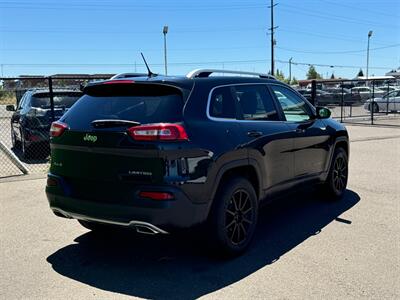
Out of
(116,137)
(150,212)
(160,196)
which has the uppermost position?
(116,137)

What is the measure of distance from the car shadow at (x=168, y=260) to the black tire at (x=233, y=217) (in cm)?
15

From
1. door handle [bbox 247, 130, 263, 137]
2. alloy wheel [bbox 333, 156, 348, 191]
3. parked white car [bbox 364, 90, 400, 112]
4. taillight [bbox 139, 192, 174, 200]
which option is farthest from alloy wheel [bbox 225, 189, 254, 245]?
parked white car [bbox 364, 90, 400, 112]

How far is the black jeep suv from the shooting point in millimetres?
3854

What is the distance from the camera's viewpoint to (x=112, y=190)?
3.99 meters

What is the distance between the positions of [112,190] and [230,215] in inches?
47.0

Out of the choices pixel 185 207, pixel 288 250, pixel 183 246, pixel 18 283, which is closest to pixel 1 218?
pixel 18 283

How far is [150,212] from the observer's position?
150 inches

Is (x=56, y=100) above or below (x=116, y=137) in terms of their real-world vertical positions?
above

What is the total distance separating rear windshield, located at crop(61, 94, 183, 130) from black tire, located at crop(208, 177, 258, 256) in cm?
89

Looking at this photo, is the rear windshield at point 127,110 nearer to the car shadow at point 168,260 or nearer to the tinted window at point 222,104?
the tinted window at point 222,104

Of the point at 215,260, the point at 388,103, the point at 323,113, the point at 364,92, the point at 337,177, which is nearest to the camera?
the point at 215,260

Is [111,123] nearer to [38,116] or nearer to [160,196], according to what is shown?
[160,196]

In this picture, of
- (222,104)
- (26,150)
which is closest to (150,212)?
Result: (222,104)

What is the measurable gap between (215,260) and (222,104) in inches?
60.4
